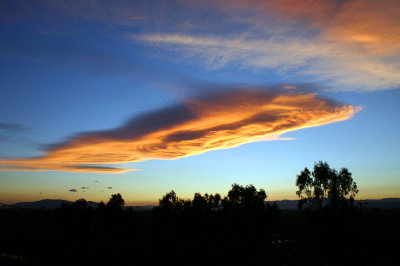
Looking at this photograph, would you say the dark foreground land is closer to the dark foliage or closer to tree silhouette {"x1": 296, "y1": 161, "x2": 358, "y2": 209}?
the dark foliage

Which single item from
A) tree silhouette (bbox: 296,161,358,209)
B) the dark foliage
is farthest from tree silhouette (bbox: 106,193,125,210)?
tree silhouette (bbox: 296,161,358,209)

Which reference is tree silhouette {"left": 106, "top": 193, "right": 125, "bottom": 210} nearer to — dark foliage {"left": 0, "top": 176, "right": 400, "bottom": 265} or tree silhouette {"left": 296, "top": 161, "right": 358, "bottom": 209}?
dark foliage {"left": 0, "top": 176, "right": 400, "bottom": 265}

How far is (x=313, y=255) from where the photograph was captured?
117 ft

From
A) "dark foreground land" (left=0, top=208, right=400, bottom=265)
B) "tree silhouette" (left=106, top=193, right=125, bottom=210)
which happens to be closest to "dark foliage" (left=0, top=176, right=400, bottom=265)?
"dark foreground land" (left=0, top=208, right=400, bottom=265)

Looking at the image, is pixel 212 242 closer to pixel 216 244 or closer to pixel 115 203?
pixel 216 244

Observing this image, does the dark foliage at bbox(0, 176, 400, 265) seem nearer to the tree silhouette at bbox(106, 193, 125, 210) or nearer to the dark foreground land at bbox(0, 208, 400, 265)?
the dark foreground land at bbox(0, 208, 400, 265)

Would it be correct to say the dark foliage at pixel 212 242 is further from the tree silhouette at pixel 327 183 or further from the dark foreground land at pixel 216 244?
the tree silhouette at pixel 327 183

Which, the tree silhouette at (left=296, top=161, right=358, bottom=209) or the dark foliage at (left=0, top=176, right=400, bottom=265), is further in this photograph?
the tree silhouette at (left=296, top=161, right=358, bottom=209)

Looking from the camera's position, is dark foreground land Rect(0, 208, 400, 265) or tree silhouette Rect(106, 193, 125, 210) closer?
dark foreground land Rect(0, 208, 400, 265)

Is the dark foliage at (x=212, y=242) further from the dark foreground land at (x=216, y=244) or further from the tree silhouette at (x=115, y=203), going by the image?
the tree silhouette at (x=115, y=203)

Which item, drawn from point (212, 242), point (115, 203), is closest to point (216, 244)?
point (212, 242)

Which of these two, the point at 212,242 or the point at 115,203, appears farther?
the point at 115,203

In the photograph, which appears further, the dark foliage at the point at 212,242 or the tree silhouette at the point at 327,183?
the tree silhouette at the point at 327,183

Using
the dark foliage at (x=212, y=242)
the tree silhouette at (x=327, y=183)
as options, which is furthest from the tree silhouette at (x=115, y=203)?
the tree silhouette at (x=327, y=183)
